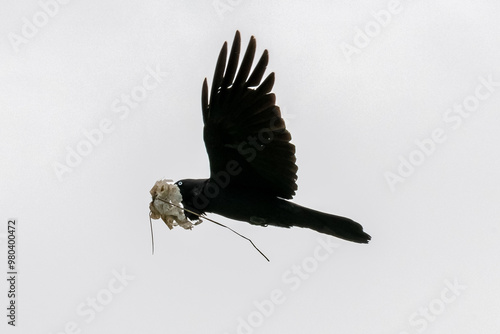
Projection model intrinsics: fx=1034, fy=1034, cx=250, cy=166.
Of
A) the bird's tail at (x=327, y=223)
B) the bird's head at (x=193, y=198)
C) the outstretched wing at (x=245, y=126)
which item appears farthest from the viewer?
the bird's tail at (x=327, y=223)

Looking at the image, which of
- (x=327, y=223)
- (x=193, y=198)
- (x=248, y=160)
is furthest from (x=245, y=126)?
(x=327, y=223)

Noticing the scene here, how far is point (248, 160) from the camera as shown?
1391cm

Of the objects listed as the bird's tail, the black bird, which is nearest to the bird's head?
the black bird

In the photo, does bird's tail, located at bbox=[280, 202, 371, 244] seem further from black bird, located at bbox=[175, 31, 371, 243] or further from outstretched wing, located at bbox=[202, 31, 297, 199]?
outstretched wing, located at bbox=[202, 31, 297, 199]

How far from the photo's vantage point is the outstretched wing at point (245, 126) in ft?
44.2

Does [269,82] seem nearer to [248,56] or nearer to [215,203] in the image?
[248,56]

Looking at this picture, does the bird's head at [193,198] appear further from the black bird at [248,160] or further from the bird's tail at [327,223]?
the bird's tail at [327,223]

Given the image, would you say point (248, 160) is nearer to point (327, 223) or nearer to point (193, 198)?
point (193, 198)

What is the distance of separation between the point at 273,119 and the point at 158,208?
76.0 inches

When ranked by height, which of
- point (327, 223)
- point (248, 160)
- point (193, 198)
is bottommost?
point (327, 223)

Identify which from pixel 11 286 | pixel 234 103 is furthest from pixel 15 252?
pixel 234 103

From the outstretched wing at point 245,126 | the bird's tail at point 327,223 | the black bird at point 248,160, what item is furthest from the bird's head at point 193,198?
the bird's tail at point 327,223

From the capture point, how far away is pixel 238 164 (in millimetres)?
13969

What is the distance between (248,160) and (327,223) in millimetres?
1377
